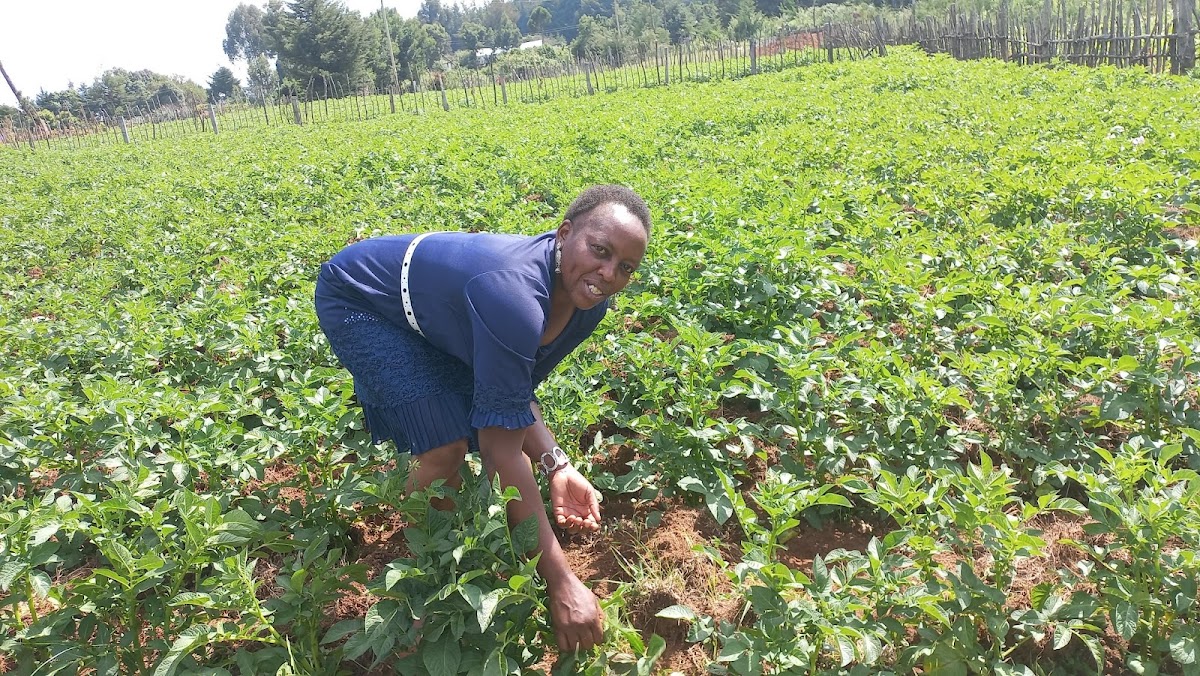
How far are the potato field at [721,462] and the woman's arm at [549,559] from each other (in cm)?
6

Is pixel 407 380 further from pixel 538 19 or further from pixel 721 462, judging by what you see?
pixel 538 19

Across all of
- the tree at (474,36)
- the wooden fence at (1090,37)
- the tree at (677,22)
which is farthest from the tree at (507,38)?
the wooden fence at (1090,37)

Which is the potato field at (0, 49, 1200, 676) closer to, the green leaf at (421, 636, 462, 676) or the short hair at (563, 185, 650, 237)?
the green leaf at (421, 636, 462, 676)

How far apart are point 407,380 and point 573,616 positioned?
882mm

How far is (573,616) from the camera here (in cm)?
197

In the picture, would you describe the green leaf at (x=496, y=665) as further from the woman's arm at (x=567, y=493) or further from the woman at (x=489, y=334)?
the woman's arm at (x=567, y=493)

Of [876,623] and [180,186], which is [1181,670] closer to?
[876,623]

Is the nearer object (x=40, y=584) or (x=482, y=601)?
(x=482, y=601)

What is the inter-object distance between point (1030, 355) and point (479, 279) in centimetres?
223

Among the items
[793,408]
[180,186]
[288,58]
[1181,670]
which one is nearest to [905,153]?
[793,408]

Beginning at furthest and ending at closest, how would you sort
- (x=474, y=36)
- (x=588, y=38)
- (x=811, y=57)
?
(x=474, y=36) < (x=588, y=38) < (x=811, y=57)

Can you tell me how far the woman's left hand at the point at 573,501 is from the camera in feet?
8.43

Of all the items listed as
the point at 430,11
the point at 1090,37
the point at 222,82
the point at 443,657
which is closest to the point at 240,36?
A: the point at 430,11

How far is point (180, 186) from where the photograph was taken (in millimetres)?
10836
